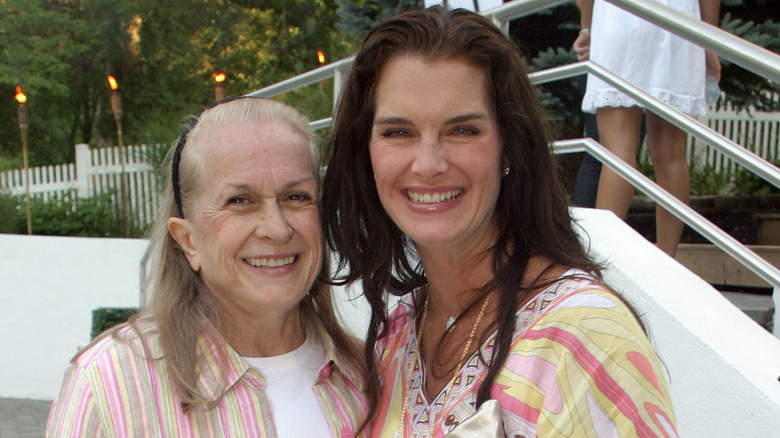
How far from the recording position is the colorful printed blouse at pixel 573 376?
1.46 meters

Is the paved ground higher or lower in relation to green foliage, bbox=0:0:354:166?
lower

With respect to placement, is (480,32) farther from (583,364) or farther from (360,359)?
(360,359)

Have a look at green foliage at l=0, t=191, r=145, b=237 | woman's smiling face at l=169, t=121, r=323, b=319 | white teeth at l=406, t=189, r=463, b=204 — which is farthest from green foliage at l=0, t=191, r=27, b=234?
white teeth at l=406, t=189, r=463, b=204

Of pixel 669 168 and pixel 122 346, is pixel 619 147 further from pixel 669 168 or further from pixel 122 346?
pixel 122 346

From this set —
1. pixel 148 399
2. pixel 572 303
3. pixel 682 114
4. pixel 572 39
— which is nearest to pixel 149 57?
pixel 572 39

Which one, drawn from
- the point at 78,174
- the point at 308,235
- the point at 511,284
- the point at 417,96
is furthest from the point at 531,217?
the point at 78,174

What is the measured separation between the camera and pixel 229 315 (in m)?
2.14

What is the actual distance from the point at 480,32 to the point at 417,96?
0.22m

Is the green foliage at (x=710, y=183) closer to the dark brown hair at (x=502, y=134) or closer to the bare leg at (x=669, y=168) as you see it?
the bare leg at (x=669, y=168)

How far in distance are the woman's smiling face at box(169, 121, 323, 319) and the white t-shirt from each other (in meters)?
0.16

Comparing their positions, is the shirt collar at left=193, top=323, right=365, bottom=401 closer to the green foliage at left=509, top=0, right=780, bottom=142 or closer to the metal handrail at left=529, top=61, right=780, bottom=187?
the metal handrail at left=529, top=61, right=780, bottom=187

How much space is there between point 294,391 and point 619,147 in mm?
2414

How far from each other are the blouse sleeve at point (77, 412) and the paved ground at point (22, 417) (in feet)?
16.1

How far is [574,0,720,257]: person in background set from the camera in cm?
375
